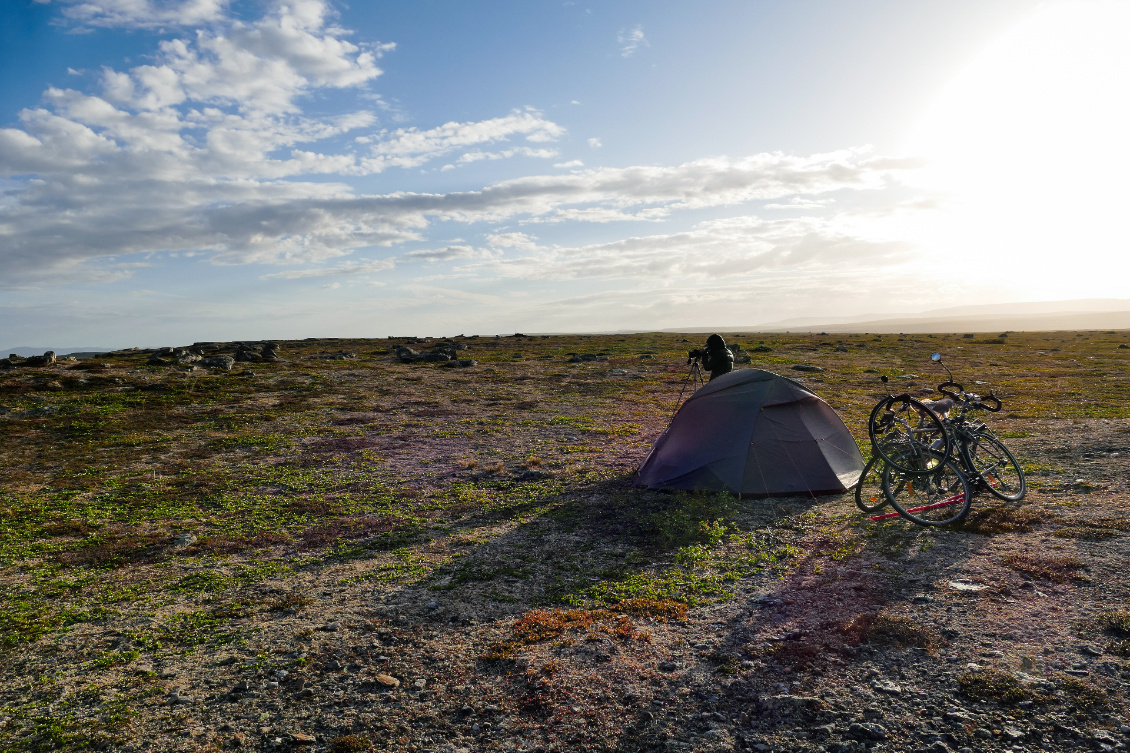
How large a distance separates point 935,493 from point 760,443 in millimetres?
3250

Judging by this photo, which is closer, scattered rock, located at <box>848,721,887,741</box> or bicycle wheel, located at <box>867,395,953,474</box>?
scattered rock, located at <box>848,721,887,741</box>

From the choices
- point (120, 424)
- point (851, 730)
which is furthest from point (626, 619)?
point (120, 424)

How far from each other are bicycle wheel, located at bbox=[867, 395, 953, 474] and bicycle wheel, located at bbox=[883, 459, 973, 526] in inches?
8.0

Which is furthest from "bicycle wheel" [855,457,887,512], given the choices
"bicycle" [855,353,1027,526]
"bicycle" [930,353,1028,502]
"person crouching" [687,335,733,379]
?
"person crouching" [687,335,733,379]

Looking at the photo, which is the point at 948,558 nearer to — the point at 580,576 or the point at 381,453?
the point at 580,576

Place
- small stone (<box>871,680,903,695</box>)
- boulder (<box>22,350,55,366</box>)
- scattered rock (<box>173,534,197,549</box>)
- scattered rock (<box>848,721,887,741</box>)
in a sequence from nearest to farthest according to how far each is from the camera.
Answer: scattered rock (<box>848,721,887,741</box>) < small stone (<box>871,680,903,695</box>) < scattered rock (<box>173,534,197,549</box>) < boulder (<box>22,350,55,366</box>)

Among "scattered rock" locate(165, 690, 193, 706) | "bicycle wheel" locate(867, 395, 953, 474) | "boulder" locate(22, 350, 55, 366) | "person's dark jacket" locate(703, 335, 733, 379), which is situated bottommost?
"scattered rock" locate(165, 690, 193, 706)

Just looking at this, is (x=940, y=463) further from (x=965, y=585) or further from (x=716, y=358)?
(x=716, y=358)

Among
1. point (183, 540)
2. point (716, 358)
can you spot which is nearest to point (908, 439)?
point (716, 358)

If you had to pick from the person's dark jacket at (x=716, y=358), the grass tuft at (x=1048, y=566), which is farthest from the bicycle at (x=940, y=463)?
the person's dark jacket at (x=716, y=358)

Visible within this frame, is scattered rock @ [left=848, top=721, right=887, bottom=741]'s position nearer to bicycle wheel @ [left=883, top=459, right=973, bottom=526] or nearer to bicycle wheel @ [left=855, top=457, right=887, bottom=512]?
bicycle wheel @ [left=883, top=459, right=973, bottom=526]

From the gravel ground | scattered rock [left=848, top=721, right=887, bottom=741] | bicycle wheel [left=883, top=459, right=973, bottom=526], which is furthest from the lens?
bicycle wheel [left=883, top=459, right=973, bottom=526]

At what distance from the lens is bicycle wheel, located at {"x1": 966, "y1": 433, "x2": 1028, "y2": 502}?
10.6 metres

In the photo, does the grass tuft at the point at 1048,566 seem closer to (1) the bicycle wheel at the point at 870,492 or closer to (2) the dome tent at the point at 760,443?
(1) the bicycle wheel at the point at 870,492
